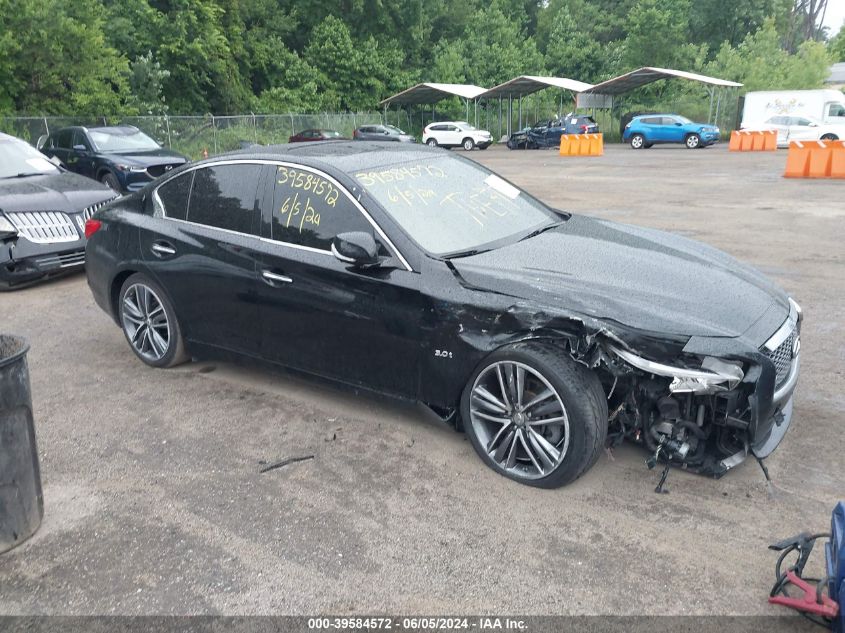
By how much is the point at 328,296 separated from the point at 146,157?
1157 centimetres

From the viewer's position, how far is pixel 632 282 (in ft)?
12.3

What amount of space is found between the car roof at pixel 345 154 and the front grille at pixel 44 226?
3.82 m

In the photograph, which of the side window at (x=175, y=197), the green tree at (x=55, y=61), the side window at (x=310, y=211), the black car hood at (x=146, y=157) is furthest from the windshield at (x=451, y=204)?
the green tree at (x=55, y=61)

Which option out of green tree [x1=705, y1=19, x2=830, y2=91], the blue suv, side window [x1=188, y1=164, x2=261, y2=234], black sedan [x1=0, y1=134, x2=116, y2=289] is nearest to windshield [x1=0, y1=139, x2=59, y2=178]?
black sedan [x1=0, y1=134, x2=116, y2=289]

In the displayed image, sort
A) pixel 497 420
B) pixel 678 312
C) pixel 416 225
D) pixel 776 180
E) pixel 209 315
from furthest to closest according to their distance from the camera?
pixel 776 180
pixel 209 315
pixel 416 225
pixel 497 420
pixel 678 312

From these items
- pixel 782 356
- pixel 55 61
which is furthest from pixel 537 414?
pixel 55 61

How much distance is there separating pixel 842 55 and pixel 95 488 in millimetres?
81316

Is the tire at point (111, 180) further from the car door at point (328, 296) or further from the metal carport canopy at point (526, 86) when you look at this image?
the metal carport canopy at point (526, 86)

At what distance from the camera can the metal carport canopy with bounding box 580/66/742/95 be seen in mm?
38594

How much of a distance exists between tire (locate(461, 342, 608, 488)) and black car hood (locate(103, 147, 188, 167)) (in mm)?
11968

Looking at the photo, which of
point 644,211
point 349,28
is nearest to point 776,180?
point 644,211

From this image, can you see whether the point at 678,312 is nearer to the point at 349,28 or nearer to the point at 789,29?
the point at 349,28

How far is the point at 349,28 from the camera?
48.6 meters

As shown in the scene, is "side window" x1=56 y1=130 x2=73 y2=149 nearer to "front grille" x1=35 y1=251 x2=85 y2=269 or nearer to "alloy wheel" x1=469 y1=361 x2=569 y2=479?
"front grille" x1=35 y1=251 x2=85 y2=269
